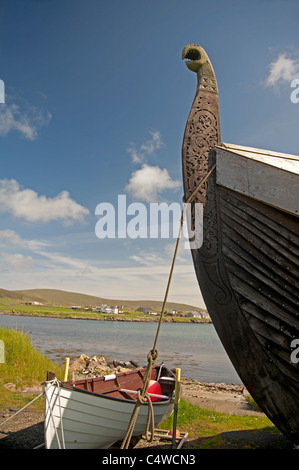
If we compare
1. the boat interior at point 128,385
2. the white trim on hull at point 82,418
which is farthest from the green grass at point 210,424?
the white trim on hull at point 82,418

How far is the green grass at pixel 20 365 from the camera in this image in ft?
31.1

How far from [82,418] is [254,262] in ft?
11.4

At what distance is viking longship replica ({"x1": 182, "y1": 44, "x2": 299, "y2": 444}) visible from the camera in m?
3.43

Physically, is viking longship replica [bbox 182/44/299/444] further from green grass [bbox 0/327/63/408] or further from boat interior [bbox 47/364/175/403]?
green grass [bbox 0/327/63/408]

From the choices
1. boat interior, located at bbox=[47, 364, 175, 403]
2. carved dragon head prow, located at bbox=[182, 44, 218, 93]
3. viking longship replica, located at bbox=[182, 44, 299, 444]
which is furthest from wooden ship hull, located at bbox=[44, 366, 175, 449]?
carved dragon head prow, located at bbox=[182, 44, 218, 93]

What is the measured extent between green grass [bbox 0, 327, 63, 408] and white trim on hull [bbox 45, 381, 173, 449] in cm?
490

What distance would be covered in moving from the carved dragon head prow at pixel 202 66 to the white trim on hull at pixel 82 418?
4827 mm

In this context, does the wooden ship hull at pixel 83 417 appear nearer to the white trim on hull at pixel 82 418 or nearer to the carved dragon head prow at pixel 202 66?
the white trim on hull at pixel 82 418

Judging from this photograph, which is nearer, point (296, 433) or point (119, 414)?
point (296, 433)

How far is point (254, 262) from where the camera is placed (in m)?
3.62

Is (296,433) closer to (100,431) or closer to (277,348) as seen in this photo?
(277,348)

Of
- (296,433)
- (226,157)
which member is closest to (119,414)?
(296,433)
